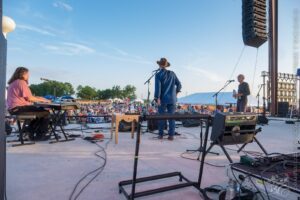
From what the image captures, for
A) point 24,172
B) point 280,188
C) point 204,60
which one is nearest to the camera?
point 280,188

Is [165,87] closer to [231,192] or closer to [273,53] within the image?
[231,192]

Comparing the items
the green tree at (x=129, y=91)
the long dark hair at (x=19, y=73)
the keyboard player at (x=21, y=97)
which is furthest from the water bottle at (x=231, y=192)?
the green tree at (x=129, y=91)

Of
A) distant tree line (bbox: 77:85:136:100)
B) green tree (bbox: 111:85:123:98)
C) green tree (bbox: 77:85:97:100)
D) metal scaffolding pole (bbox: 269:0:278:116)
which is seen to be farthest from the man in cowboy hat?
green tree (bbox: 77:85:97:100)

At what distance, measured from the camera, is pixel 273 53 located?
339 inches

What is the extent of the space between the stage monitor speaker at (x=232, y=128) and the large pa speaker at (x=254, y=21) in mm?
4624

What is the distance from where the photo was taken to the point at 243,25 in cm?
585

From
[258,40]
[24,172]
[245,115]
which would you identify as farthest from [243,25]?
[24,172]

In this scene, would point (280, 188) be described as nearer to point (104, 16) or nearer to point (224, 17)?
point (224, 17)

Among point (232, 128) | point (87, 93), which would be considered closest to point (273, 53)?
point (232, 128)

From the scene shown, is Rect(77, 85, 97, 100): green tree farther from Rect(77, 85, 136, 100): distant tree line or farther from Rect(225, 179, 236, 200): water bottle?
Rect(225, 179, 236, 200): water bottle

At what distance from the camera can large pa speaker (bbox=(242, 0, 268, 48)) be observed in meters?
5.42

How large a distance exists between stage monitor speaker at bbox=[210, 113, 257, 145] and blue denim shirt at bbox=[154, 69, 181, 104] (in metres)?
2.10

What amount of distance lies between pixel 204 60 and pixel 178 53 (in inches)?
74.1

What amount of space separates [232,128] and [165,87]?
2.25 meters
